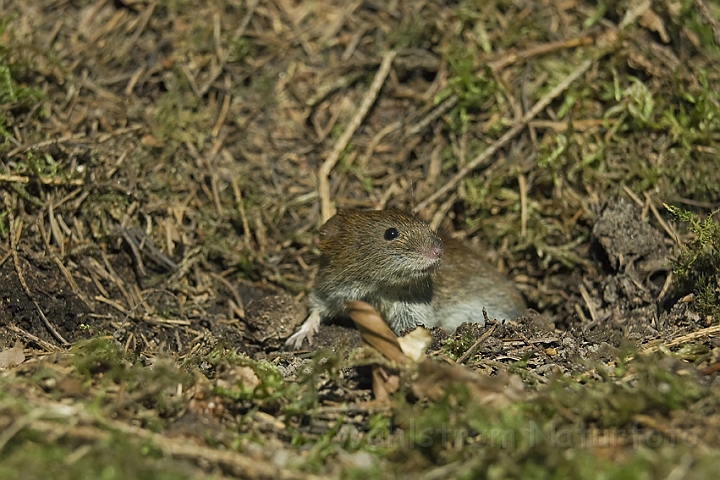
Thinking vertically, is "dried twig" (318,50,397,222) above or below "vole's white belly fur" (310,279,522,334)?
above

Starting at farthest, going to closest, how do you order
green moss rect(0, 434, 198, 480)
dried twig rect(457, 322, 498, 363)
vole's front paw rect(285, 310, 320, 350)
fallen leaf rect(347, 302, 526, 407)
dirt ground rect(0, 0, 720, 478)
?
vole's front paw rect(285, 310, 320, 350) → dried twig rect(457, 322, 498, 363) → fallen leaf rect(347, 302, 526, 407) → dirt ground rect(0, 0, 720, 478) → green moss rect(0, 434, 198, 480)

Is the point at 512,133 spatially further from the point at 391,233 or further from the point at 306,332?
the point at 306,332

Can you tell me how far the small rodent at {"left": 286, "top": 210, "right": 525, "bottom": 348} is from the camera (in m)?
5.33

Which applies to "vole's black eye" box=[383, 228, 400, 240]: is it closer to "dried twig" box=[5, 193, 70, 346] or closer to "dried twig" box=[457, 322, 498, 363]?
"dried twig" box=[457, 322, 498, 363]

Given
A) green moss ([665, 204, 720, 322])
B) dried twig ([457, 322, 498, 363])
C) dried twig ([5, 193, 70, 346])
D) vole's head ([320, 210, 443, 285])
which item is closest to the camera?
dried twig ([457, 322, 498, 363])

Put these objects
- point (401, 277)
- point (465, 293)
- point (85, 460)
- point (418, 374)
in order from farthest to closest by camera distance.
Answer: point (465, 293) < point (401, 277) < point (418, 374) < point (85, 460)

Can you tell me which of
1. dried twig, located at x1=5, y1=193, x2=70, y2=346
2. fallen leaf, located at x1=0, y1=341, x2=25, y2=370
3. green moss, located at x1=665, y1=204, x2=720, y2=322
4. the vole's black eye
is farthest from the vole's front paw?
green moss, located at x1=665, y1=204, x2=720, y2=322

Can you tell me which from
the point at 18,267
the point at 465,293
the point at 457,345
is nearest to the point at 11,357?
the point at 18,267

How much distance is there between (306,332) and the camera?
5668 mm

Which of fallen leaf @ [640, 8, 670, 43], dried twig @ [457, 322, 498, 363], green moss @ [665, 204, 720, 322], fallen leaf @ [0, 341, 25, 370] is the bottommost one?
dried twig @ [457, 322, 498, 363]

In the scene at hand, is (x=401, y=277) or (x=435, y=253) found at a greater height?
(x=435, y=253)

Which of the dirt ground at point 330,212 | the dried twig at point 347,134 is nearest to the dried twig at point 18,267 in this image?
the dirt ground at point 330,212

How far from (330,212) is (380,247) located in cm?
139

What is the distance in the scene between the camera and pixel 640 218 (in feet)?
19.1
